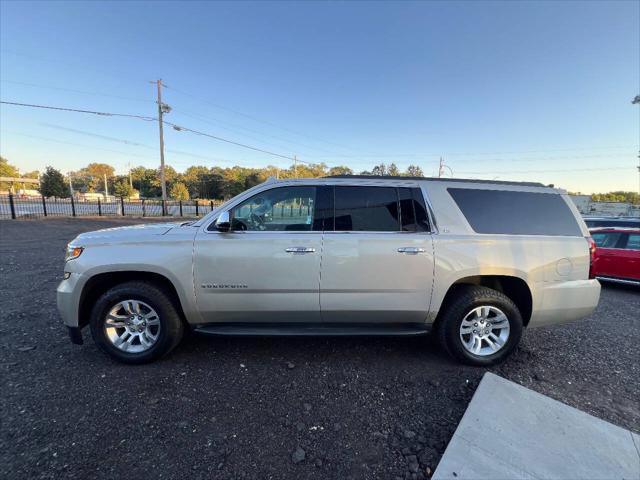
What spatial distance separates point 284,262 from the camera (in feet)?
9.57

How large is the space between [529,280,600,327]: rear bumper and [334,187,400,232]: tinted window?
171 cm

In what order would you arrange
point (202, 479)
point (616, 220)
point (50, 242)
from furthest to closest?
1. point (50, 242)
2. point (616, 220)
3. point (202, 479)


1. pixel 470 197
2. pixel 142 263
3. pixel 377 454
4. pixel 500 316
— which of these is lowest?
pixel 377 454

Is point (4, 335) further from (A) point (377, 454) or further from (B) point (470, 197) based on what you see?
(B) point (470, 197)

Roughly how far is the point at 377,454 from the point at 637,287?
25.2ft

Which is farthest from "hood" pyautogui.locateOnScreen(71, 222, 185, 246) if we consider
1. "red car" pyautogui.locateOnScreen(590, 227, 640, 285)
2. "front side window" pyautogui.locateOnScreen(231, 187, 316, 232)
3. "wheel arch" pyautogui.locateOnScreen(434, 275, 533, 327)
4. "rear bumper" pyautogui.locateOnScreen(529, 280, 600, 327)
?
"red car" pyautogui.locateOnScreen(590, 227, 640, 285)

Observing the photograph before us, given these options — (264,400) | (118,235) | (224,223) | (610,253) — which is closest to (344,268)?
(224,223)

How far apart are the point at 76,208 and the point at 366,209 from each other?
84.6ft

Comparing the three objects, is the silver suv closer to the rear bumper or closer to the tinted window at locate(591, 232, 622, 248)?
the rear bumper

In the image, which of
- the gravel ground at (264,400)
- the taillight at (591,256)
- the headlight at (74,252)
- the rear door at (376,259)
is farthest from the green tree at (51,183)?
the taillight at (591,256)

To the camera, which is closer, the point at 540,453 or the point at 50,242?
the point at 540,453

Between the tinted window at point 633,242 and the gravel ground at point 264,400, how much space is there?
10.1 ft

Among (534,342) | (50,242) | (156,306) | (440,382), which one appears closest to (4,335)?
(156,306)

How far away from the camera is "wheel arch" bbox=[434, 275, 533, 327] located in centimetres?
316
